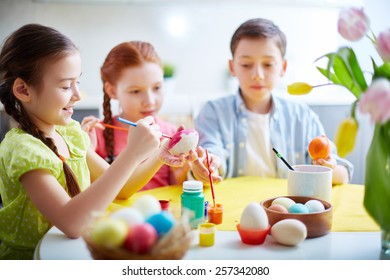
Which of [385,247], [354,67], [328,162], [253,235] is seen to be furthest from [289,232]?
[328,162]

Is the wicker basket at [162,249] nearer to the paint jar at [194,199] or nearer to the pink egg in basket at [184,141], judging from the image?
the paint jar at [194,199]

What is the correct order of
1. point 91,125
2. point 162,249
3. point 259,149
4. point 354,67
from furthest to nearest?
point 259,149, point 91,125, point 354,67, point 162,249

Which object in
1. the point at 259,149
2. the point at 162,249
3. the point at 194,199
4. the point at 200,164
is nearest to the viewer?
the point at 162,249

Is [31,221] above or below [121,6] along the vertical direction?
below

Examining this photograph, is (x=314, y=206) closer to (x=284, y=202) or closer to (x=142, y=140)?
(x=284, y=202)

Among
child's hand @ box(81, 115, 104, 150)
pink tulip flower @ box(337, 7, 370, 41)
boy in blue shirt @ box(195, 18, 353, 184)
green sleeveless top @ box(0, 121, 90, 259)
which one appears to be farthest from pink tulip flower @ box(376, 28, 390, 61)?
child's hand @ box(81, 115, 104, 150)

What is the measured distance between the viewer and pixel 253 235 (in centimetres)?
71

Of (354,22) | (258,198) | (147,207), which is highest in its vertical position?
(354,22)

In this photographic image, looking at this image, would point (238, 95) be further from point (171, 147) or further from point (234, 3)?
point (234, 3)

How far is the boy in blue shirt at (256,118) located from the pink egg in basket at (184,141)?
0.35 meters

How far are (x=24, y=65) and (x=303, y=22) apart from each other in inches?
80.2

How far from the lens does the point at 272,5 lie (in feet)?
8.45

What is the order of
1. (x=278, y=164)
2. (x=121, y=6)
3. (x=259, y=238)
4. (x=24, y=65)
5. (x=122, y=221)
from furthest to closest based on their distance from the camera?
(x=121, y=6), (x=278, y=164), (x=24, y=65), (x=259, y=238), (x=122, y=221)

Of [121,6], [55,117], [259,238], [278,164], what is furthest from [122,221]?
[121,6]
